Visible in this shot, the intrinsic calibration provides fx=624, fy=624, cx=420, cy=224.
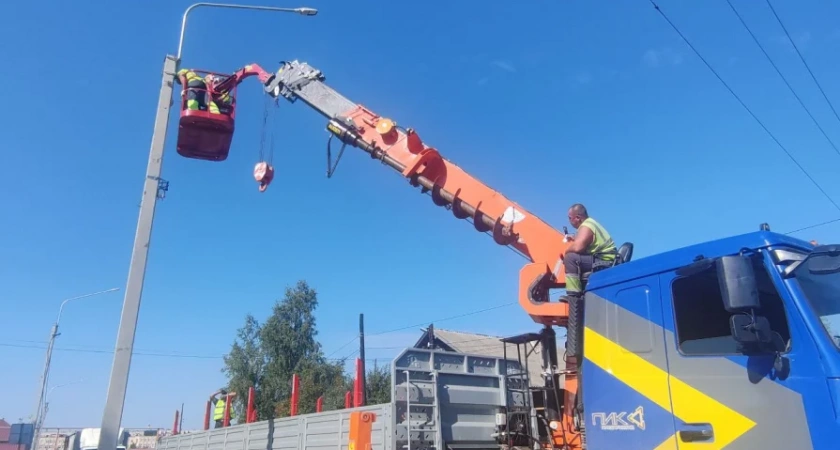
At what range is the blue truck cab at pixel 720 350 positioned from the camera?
3725 mm

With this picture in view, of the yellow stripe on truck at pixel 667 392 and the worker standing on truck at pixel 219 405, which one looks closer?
the yellow stripe on truck at pixel 667 392

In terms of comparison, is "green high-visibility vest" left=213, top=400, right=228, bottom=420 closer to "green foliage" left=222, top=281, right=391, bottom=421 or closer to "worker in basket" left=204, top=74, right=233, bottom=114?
"worker in basket" left=204, top=74, right=233, bottom=114

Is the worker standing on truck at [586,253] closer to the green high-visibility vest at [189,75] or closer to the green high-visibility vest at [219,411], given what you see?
the green high-visibility vest at [189,75]

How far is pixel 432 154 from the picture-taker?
8.48 meters

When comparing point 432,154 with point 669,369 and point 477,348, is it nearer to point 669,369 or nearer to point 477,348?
point 669,369

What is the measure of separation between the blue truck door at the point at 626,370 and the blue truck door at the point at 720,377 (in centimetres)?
11

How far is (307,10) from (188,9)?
1368 mm

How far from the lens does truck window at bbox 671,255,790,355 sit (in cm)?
402

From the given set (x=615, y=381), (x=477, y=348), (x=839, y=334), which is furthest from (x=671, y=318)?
(x=477, y=348)

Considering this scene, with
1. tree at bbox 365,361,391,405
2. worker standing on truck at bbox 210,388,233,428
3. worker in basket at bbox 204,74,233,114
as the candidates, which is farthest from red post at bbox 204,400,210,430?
tree at bbox 365,361,391,405

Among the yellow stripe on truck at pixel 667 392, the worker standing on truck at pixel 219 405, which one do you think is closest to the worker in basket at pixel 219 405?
the worker standing on truck at pixel 219 405

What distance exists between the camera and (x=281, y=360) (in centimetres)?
4097

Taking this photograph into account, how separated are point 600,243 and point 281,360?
123ft

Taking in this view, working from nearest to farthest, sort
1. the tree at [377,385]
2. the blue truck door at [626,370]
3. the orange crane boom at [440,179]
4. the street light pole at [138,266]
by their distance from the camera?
the blue truck door at [626,370] < the street light pole at [138,266] < the orange crane boom at [440,179] < the tree at [377,385]
